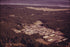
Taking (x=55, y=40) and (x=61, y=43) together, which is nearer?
(x=61, y=43)

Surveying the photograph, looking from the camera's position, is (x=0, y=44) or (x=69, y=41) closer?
(x=0, y=44)

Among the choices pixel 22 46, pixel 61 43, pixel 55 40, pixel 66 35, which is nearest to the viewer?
pixel 22 46

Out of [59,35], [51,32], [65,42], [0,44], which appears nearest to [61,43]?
[65,42]

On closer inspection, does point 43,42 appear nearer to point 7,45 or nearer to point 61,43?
point 61,43

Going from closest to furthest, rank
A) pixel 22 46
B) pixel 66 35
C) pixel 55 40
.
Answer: pixel 22 46
pixel 55 40
pixel 66 35

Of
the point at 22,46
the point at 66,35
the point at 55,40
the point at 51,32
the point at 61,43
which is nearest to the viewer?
the point at 22,46

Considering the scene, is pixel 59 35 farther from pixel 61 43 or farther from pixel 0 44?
pixel 0 44

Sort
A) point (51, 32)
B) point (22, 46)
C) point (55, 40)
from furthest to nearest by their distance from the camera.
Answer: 1. point (51, 32)
2. point (55, 40)
3. point (22, 46)

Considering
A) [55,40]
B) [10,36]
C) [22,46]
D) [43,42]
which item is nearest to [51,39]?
[55,40]
